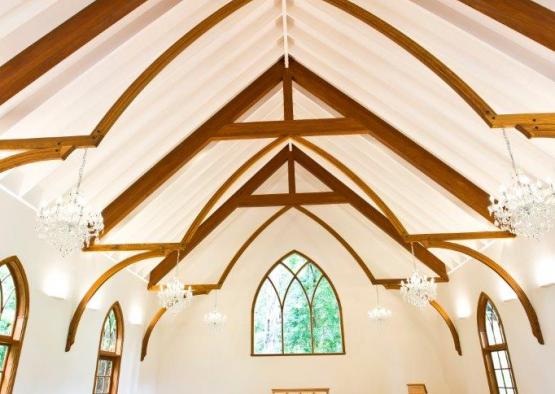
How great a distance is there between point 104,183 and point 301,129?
3.22m

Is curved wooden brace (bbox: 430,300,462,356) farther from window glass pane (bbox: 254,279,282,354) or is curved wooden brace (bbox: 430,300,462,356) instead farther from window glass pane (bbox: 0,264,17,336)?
window glass pane (bbox: 0,264,17,336)

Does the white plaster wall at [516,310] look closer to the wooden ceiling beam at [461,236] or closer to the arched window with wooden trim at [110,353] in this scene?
the wooden ceiling beam at [461,236]

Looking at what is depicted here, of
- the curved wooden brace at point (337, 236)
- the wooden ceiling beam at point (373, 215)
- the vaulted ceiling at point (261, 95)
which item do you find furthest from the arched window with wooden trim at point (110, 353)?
the wooden ceiling beam at point (373, 215)

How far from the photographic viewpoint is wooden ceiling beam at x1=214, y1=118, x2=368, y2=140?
6.84 meters

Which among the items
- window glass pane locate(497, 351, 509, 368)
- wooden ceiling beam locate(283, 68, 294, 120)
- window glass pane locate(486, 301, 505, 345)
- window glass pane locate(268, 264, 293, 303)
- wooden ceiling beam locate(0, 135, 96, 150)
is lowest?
window glass pane locate(497, 351, 509, 368)

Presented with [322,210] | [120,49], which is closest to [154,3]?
[120,49]

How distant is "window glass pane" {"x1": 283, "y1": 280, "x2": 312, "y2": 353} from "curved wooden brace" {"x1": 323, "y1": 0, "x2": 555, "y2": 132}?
761 cm

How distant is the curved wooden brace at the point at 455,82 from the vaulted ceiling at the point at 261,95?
38 centimetres

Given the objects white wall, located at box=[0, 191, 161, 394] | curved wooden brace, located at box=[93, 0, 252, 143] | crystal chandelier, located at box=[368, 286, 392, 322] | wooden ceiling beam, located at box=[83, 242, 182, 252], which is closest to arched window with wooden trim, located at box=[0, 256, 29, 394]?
white wall, located at box=[0, 191, 161, 394]

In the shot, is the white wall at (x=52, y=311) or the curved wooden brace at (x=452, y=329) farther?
the curved wooden brace at (x=452, y=329)

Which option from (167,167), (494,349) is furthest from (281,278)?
(167,167)

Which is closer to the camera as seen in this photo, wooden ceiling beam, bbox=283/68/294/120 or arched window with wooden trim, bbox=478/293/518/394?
→ wooden ceiling beam, bbox=283/68/294/120

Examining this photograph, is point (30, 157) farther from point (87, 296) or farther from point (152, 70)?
point (87, 296)

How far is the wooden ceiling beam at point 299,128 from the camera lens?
6.84m
